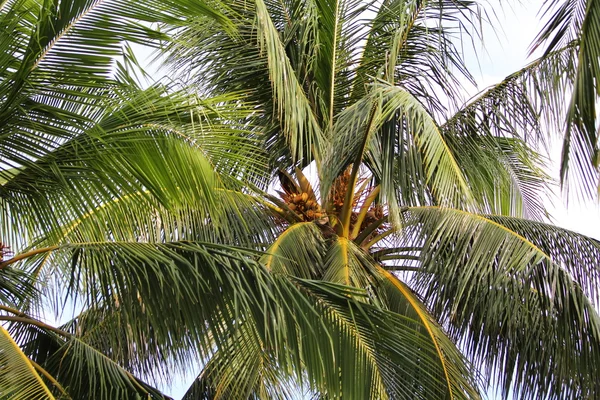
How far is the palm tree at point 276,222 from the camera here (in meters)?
4.62

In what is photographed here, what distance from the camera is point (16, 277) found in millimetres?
5660

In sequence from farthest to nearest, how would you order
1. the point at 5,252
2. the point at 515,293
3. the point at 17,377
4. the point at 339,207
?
the point at 339,207 → the point at 515,293 → the point at 5,252 → the point at 17,377

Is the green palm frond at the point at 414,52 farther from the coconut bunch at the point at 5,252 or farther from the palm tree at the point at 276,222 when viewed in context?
the coconut bunch at the point at 5,252

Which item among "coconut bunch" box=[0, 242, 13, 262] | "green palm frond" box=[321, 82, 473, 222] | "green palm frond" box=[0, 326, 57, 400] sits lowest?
"green palm frond" box=[0, 326, 57, 400]

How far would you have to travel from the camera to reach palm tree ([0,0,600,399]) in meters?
4.62

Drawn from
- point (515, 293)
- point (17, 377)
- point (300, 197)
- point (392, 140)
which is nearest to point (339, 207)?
point (300, 197)

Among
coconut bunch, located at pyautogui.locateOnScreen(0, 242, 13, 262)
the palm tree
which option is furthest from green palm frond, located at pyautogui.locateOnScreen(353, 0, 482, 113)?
coconut bunch, located at pyautogui.locateOnScreen(0, 242, 13, 262)

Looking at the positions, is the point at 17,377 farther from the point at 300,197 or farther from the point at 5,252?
the point at 300,197

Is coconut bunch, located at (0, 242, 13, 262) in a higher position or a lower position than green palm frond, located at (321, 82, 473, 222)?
lower

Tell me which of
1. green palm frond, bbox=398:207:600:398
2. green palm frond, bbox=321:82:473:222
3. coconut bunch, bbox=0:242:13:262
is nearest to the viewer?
coconut bunch, bbox=0:242:13:262

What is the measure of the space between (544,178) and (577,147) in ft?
15.5

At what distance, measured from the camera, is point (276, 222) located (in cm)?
839

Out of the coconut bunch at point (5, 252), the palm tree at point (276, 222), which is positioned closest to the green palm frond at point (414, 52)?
the palm tree at point (276, 222)

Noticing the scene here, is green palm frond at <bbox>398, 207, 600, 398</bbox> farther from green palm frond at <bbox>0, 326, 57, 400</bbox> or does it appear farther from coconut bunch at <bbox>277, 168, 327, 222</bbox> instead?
green palm frond at <bbox>0, 326, 57, 400</bbox>
